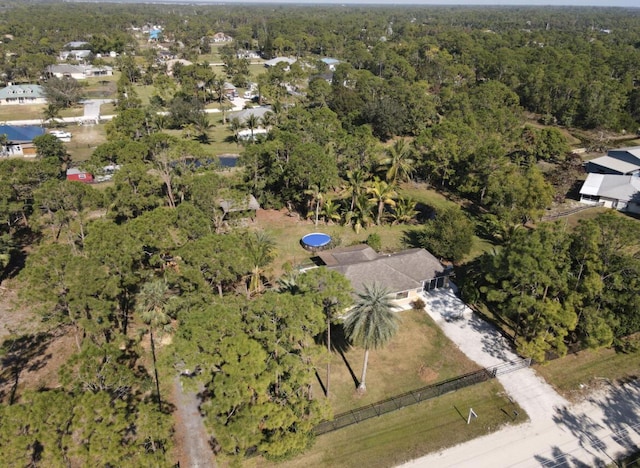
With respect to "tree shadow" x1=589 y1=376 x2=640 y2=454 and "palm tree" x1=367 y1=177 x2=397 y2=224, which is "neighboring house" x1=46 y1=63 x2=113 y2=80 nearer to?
"palm tree" x1=367 y1=177 x2=397 y2=224

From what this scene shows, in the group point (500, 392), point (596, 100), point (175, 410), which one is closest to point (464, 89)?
point (596, 100)

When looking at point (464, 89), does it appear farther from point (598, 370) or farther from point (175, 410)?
point (175, 410)

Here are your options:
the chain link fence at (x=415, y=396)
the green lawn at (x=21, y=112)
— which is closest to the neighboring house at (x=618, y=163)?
the chain link fence at (x=415, y=396)

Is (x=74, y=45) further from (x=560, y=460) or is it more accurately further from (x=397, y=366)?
(x=560, y=460)

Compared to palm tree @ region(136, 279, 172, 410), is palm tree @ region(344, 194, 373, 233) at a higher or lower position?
lower

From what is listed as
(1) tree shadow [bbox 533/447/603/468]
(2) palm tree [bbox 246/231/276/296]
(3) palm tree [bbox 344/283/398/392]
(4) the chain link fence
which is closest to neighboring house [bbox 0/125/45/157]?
(2) palm tree [bbox 246/231/276/296]

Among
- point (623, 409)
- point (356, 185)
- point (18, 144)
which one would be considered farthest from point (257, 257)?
point (18, 144)
